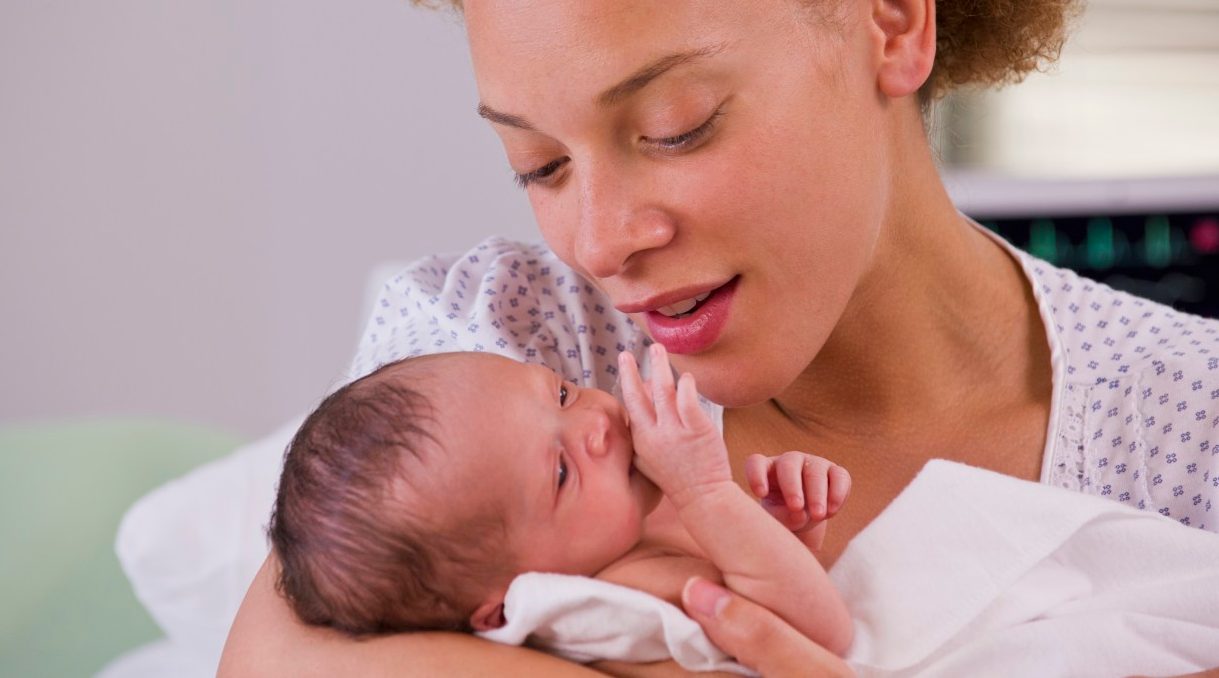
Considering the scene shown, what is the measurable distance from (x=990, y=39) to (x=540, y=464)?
1.01 m

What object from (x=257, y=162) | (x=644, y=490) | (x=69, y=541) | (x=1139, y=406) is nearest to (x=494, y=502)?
(x=644, y=490)

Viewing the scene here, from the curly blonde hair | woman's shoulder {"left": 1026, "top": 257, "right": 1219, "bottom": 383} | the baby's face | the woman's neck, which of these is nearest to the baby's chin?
the baby's face

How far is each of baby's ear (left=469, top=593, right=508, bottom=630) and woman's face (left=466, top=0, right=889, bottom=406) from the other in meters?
0.34

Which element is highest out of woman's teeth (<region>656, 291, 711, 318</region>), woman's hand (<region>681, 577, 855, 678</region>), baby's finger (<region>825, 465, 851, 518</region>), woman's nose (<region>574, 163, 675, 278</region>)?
woman's nose (<region>574, 163, 675, 278</region>)

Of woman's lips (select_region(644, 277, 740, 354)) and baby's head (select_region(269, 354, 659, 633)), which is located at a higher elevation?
woman's lips (select_region(644, 277, 740, 354))

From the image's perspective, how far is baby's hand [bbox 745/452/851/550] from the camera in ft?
4.18

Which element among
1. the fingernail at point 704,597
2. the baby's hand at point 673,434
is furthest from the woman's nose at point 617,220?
the fingernail at point 704,597

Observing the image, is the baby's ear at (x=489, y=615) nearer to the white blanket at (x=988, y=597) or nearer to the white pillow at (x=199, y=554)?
the white blanket at (x=988, y=597)

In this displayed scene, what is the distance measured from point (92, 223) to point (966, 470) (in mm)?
2996

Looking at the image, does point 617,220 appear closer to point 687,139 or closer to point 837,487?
point 687,139

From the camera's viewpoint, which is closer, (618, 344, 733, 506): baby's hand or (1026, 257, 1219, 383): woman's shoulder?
(618, 344, 733, 506): baby's hand

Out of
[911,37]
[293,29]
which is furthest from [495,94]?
[293,29]

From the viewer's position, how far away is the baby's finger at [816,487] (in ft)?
4.17

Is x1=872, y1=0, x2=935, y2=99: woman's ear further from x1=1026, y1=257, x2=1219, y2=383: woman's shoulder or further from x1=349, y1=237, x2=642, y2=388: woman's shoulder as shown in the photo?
x1=349, y1=237, x2=642, y2=388: woman's shoulder
